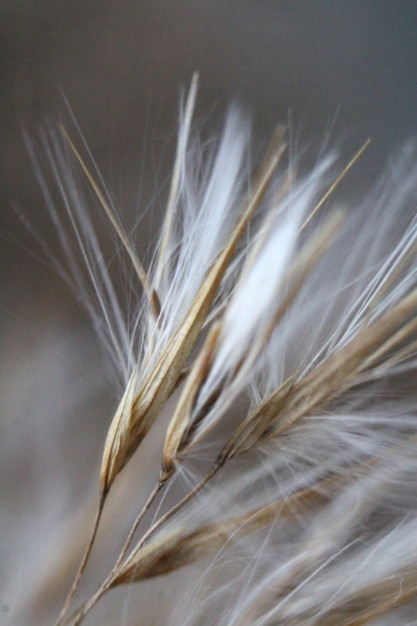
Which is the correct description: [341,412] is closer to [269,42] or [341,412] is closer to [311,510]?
[311,510]

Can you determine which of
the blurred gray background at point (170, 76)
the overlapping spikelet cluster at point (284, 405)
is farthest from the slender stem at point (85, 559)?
the blurred gray background at point (170, 76)

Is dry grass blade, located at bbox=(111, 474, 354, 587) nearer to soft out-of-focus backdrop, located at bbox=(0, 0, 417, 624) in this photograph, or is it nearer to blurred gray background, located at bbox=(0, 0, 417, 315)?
soft out-of-focus backdrop, located at bbox=(0, 0, 417, 624)

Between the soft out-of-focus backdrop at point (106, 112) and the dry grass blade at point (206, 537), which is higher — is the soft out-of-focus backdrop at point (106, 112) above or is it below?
above

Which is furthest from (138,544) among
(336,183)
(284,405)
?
(336,183)

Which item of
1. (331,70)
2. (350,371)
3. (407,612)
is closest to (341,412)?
(350,371)

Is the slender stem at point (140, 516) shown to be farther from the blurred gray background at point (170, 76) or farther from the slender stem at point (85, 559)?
the blurred gray background at point (170, 76)
